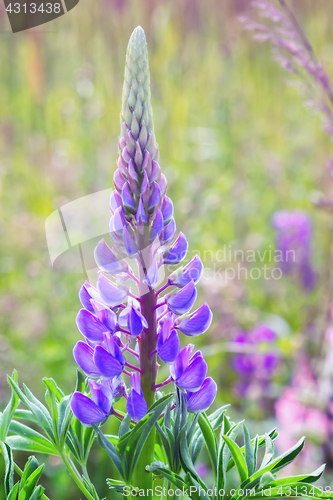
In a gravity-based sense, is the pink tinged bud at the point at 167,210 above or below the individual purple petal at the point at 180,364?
above

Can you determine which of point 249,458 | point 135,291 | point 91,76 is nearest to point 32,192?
point 91,76

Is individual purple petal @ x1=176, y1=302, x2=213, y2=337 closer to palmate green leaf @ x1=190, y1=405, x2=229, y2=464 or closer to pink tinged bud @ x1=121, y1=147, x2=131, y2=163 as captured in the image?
palmate green leaf @ x1=190, y1=405, x2=229, y2=464

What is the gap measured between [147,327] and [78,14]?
3472 mm

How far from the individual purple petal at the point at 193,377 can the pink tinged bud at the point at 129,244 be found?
7.7 inches

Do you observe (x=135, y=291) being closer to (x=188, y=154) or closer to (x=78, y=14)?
(x=188, y=154)

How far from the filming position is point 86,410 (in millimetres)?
696

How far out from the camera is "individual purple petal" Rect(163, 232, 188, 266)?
79 centimetres

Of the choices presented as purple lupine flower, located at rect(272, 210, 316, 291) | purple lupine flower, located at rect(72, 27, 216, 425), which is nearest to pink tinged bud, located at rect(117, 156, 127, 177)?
purple lupine flower, located at rect(72, 27, 216, 425)

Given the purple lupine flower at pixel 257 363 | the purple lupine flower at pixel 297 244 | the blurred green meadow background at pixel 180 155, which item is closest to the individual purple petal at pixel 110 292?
the blurred green meadow background at pixel 180 155

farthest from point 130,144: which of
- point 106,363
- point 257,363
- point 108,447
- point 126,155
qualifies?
point 257,363

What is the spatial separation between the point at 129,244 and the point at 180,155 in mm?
2689

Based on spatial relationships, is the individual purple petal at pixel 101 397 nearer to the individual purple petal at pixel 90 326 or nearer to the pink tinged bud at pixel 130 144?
the individual purple petal at pixel 90 326

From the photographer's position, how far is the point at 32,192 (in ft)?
10.3

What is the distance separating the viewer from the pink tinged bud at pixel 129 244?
0.72 m
